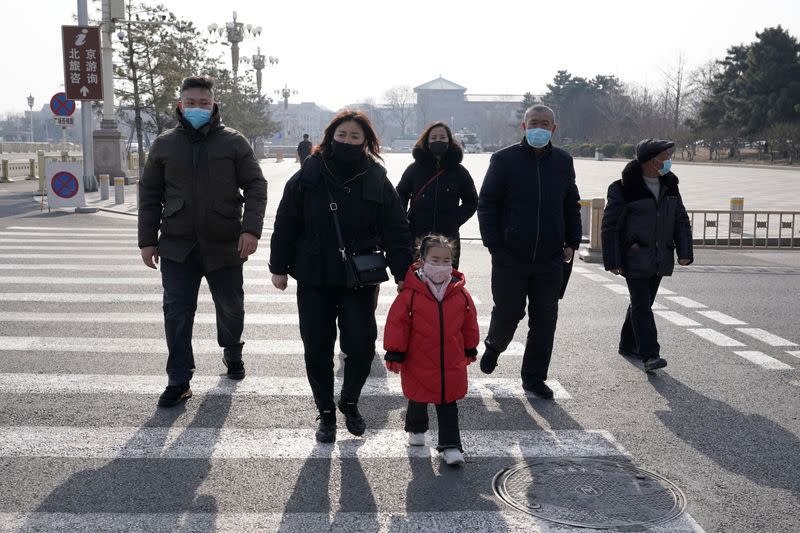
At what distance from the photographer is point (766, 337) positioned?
7.73m

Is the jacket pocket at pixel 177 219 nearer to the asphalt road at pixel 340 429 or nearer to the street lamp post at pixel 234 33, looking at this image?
the asphalt road at pixel 340 429

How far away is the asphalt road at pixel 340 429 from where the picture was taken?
390 cm

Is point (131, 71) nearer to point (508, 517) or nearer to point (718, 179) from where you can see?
point (718, 179)

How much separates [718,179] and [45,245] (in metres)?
32.1

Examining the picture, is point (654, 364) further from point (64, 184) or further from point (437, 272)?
point (64, 184)

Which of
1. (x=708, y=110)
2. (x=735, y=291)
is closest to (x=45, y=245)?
(x=735, y=291)

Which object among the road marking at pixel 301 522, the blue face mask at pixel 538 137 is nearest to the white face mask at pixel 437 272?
the road marking at pixel 301 522

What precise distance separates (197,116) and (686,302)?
6099mm

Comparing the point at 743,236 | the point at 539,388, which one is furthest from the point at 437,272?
the point at 743,236

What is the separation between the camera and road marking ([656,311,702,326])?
27.3 ft

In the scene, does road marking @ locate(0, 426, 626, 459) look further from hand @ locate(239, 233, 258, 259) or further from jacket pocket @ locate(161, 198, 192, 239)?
jacket pocket @ locate(161, 198, 192, 239)

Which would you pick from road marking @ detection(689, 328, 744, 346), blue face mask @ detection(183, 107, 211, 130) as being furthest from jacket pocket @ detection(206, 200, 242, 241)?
road marking @ detection(689, 328, 744, 346)

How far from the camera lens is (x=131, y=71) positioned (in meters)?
34.7

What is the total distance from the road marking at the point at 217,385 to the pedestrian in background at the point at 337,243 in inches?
39.4
